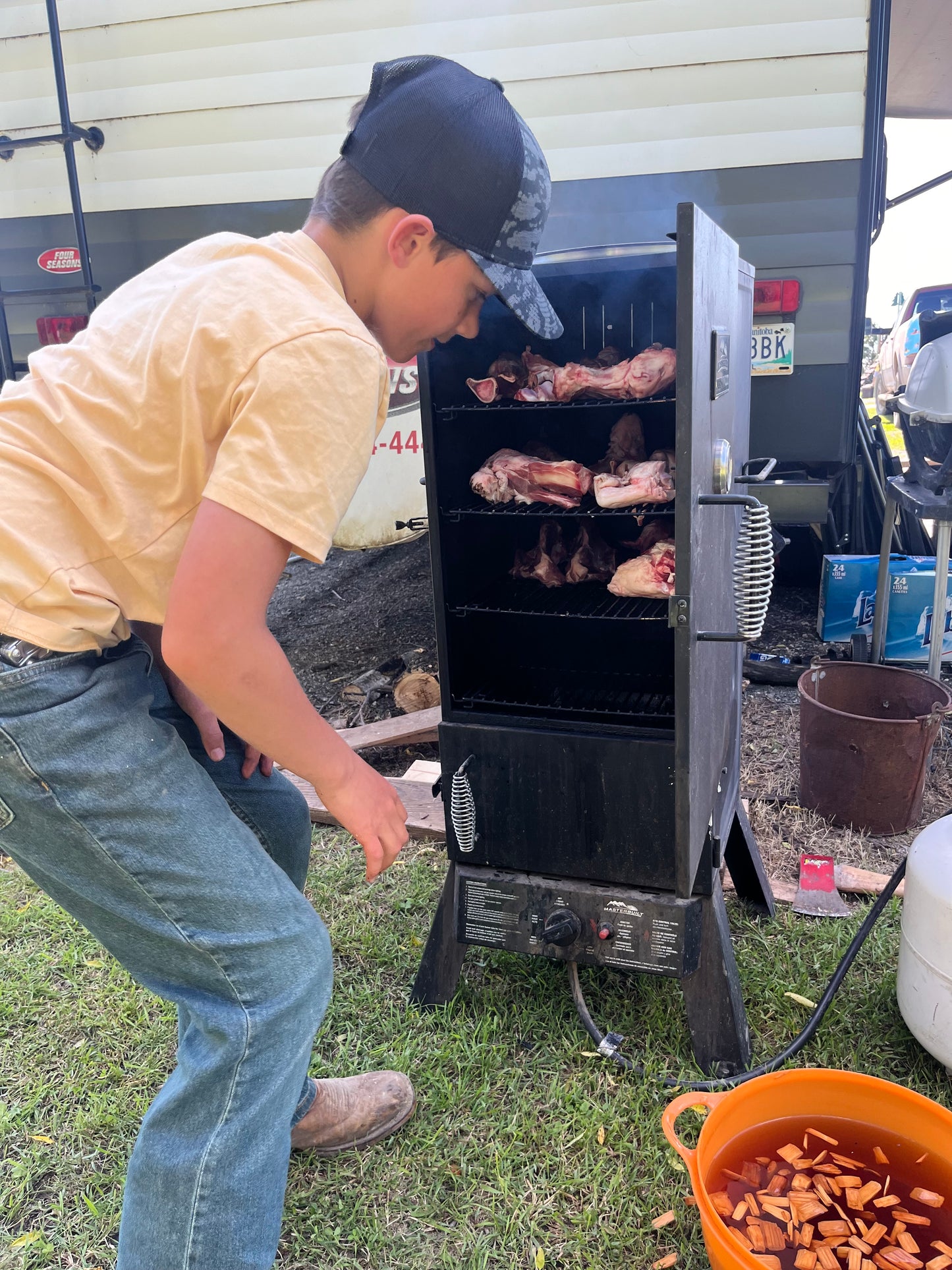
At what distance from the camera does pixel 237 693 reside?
126cm

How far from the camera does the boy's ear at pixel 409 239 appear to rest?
4.68 ft

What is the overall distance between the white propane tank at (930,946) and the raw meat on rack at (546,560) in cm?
115

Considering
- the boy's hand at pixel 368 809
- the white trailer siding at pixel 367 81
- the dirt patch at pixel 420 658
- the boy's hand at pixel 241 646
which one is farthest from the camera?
the white trailer siding at pixel 367 81

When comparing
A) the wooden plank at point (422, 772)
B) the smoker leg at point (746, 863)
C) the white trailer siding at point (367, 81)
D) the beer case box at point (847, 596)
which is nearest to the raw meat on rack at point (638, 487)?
the smoker leg at point (746, 863)

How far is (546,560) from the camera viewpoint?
8.06 ft

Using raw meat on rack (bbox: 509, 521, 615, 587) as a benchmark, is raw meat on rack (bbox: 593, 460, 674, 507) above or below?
above

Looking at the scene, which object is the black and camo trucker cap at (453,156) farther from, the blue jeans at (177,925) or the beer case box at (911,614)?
the beer case box at (911,614)

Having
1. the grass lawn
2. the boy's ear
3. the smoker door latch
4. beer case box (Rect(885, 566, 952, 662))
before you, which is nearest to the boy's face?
the boy's ear

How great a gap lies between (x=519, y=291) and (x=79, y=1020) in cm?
231

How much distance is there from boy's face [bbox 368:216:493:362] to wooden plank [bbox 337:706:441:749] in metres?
2.39

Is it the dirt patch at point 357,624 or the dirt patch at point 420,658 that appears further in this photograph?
the dirt patch at point 357,624

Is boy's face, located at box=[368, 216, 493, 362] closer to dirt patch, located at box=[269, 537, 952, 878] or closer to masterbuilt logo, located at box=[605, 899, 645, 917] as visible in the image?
masterbuilt logo, located at box=[605, 899, 645, 917]

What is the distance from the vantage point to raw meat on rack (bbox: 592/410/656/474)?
7.59 feet

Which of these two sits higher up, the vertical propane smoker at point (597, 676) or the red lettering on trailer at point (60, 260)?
the red lettering on trailer at point (60, 260)
